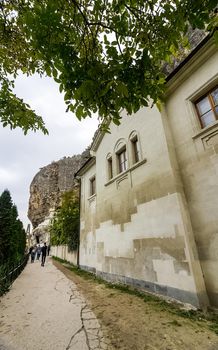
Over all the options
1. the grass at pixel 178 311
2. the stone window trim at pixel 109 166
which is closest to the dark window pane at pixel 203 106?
the stone window trim at pixel 109 166

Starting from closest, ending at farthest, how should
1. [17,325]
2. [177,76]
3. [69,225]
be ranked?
1. [17,325]
2. [177,76]
3. [69,225]

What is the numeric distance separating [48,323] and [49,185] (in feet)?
169

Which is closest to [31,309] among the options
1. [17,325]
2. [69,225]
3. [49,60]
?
[17,325]

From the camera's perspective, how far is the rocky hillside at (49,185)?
5181 cm

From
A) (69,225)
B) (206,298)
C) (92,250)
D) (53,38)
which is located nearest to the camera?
(53,38)

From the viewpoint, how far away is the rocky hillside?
51.8m

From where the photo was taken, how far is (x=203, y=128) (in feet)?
20.0

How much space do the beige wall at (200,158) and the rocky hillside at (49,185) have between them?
4482cm

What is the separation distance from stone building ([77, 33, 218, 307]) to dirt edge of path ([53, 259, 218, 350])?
0.74 metres

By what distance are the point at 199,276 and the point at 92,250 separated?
7.88m

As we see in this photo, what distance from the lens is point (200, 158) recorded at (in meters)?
5.94

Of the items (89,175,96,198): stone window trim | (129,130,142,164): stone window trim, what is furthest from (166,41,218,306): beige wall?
(89,175,96,198): stone window trim

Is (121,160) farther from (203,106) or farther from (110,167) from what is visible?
(203,106)

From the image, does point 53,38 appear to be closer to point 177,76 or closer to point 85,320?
point 85,320
